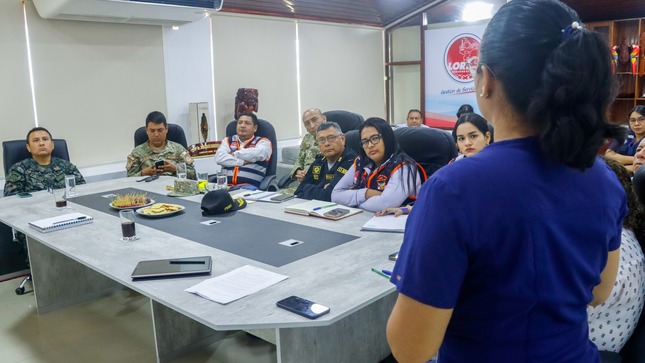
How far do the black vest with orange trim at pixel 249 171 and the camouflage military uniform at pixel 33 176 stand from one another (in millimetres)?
1231

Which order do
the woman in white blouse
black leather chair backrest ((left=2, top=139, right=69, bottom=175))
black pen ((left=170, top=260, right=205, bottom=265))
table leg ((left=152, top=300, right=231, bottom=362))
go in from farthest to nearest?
black leather chair backrest ((left=2, top=139, right=69, bottom=175)) < table leg ((left=152, top=300, right=231, bottom=362)) < black pen ((left=170, top=260, right=205, bottom=265)) < the woman in white blouse

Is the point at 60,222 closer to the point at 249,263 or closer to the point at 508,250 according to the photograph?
the point at 249,263

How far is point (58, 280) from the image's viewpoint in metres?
3.43

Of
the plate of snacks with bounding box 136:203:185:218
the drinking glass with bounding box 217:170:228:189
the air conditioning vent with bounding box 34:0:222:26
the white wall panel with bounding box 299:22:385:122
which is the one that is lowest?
the plate of snacks with bounding box 136:203:185:218

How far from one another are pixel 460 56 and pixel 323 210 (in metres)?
5.71

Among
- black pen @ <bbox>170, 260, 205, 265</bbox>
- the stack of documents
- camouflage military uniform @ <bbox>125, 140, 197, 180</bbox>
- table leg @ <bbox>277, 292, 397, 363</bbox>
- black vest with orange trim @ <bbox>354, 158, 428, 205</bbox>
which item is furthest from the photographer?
camouflage military uniform @ <bbox>125, 140, 197, 180</bbox>

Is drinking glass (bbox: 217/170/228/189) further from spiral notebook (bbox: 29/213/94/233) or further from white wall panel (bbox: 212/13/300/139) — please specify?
white wall panel (bbox: 212/13/300/139)

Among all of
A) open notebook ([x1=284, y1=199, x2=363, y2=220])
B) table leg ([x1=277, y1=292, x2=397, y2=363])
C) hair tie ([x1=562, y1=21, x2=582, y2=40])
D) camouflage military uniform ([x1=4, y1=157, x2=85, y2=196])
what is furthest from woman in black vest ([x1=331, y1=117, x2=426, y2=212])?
camouflage military uniform ([x1=4, y1=157, x2=85, y2=196])

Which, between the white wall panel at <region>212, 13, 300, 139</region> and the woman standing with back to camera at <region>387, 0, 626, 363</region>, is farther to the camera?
the white wall panel at <region>212, 13, 300, 139</region>

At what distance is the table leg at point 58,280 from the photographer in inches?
132

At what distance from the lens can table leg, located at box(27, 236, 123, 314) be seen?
334 centimetres

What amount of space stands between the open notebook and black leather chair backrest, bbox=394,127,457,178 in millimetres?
745

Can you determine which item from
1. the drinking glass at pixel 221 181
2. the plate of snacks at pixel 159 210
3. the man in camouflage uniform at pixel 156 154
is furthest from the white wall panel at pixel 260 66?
the plate of snacks at pixel 159 210

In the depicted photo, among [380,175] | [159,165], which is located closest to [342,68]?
[159,165]
